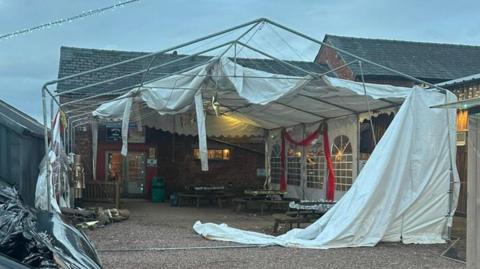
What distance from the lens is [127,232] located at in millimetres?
11234

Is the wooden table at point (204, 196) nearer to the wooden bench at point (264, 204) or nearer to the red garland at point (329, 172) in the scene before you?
the wooden bench at point (264, 204)

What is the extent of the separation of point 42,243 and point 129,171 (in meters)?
17.4


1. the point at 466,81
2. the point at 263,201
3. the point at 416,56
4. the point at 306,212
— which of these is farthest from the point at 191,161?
the point at 466,81

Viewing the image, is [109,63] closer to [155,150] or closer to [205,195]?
[155,150]

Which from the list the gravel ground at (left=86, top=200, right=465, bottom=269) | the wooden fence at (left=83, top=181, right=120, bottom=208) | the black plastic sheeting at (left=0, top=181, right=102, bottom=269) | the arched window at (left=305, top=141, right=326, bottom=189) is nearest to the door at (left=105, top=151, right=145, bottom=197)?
the wooden fence at (left=83, top=181, right=120, bottom=208)

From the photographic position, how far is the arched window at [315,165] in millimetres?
16375

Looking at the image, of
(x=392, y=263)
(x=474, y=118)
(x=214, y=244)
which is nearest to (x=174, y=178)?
(x=214, y=244)

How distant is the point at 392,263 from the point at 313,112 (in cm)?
750

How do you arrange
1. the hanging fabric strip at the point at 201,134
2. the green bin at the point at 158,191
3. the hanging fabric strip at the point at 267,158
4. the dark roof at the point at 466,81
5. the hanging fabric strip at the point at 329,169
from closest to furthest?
the hanging fabric strip at the point at 201,134
the dark roof at the point at 466,81
the hanging fabric strip at the point at 329,169
the green bin at the point at 158,191
the hanging fabric strip at the point at 267,158

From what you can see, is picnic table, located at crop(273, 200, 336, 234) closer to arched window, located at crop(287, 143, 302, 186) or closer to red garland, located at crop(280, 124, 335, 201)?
red garland, located at crop(280, 124, 335, 201)

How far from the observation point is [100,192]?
16469 millimetres

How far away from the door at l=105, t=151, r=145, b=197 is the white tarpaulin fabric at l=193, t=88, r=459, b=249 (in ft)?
35.2

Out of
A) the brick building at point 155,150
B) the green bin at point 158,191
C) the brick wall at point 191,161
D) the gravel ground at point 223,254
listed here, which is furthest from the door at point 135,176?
the gravel ground at point 223,254

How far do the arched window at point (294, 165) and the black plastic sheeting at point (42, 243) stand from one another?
1371 cm
